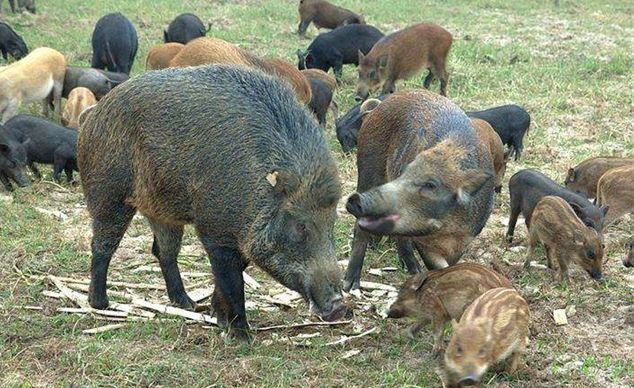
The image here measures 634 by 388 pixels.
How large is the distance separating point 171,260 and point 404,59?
674 centimetres

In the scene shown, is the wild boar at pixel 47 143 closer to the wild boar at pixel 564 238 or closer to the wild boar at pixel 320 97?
the wild boar at pixel 320 97

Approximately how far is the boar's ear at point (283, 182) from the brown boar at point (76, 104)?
518cm

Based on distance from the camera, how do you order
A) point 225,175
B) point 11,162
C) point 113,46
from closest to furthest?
point 225,175
point 11,162
point 113,46

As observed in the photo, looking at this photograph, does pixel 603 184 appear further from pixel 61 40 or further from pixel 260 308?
pixel 61 40

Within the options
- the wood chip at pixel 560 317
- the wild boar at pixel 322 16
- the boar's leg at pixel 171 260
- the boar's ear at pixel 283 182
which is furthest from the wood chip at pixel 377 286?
the wild boar at pixel 322 16

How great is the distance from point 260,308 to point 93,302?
1.00 meters

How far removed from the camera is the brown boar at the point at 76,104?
373 inches

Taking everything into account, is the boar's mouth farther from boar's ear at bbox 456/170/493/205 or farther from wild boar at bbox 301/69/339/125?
wild boar at bbox 301/69/339/125

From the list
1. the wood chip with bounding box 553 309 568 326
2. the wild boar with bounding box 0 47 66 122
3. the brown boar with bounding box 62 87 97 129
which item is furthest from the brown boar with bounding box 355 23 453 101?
the wood chip with bounding box 553 309 568 326

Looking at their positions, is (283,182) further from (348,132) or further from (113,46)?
(113,46)

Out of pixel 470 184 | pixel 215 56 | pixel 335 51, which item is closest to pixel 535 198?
pixel 470 184

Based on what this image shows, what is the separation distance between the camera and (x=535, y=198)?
6.90 m

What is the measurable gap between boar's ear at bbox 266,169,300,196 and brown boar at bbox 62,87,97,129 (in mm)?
5178

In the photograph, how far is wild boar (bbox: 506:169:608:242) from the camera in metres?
6.66
